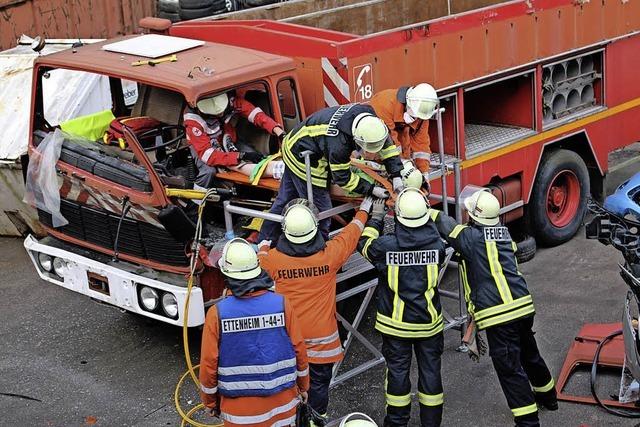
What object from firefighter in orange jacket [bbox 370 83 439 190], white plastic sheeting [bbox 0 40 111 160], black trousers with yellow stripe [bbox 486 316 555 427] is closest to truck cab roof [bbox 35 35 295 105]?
firefighter in orange jacket [bbox 370 83 439 190]

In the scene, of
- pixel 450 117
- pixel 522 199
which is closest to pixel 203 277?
pixel 450 117

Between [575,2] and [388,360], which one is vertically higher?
[575,2]

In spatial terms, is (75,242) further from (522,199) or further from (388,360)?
(522,199)

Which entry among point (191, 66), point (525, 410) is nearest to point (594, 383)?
point (525, 410)

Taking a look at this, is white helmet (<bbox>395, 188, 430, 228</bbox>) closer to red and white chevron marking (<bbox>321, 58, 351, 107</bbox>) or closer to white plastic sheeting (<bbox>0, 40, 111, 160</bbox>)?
red and white chevron marking (<bbox>321, 58, 351, 107</bbox>)

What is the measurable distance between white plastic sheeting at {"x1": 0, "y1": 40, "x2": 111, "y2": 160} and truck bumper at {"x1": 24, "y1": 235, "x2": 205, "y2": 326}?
213 cm

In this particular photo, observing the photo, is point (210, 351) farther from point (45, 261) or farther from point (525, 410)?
point (45, 261)

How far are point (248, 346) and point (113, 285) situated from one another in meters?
1.99

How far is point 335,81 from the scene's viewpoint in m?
6.70

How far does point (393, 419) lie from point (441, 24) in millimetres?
3086

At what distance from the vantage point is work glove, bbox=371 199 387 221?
6023 mm

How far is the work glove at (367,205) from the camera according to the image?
6008mm

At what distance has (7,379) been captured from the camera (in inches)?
272

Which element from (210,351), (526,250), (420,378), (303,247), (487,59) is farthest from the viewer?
(526,250)
